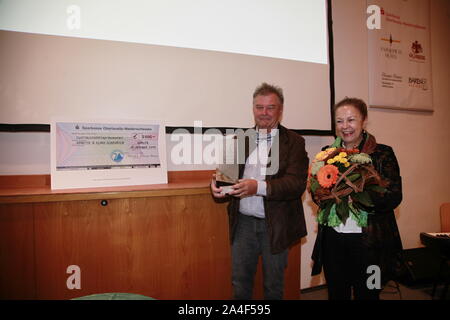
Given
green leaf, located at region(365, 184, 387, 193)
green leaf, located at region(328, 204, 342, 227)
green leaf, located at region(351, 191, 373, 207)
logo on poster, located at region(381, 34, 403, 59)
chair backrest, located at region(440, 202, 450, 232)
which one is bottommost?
chair backrest, located at region(440, 202, 450, 232)

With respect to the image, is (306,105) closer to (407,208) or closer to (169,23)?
(169,23)

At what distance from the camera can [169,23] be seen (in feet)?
5.86

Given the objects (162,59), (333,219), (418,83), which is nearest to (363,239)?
(333,219)

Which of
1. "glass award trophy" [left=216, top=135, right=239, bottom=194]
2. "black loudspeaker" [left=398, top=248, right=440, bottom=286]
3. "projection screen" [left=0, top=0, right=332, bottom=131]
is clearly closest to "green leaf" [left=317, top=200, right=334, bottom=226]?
"glass award trophy" [left=216, top=135, right=239, bottom=194]

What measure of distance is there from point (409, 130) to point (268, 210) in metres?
2.49

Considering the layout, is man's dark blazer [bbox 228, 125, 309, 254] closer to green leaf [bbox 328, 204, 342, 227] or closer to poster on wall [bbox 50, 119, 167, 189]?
green leaf [bbox 328, 204, 342, 227]

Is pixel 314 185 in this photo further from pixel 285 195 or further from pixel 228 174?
pixel 228 174

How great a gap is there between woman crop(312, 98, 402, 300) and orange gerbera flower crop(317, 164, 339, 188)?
248 mm

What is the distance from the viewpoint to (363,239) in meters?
1.28

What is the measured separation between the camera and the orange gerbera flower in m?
1.21

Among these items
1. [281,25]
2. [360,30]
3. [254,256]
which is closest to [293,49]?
[281,25]

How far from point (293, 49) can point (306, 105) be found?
0.51m

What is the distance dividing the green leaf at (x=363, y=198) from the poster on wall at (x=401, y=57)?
1.82 m

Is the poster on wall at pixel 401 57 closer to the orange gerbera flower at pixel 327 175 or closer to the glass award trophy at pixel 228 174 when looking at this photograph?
the orange gerbera flower at pixel 327 175
